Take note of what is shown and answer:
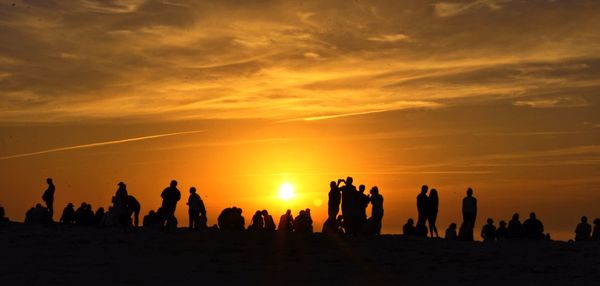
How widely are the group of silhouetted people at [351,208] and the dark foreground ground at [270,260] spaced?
2.88 feet

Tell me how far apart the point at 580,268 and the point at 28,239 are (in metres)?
17.5

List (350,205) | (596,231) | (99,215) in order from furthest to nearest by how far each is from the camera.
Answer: (99,215) < (596,231) < (350,205)

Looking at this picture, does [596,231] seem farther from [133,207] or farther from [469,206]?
[133,207]

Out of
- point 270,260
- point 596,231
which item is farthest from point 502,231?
point 270,260

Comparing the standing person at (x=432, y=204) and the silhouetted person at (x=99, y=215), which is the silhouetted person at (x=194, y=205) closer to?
the silhouetted person at (x=99, y=215)

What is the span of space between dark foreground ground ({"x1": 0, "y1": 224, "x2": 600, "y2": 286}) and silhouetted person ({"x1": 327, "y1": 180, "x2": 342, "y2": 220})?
1.09 meters

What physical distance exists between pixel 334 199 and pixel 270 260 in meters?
5.11

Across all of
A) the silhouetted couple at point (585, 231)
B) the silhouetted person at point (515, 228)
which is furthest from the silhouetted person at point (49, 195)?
the silhouetted couple at point (585, 231)

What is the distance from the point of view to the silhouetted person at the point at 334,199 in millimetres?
30688

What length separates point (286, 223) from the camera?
34.1 meters

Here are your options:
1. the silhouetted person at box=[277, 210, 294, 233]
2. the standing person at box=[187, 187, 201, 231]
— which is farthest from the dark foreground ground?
the silhouetted person at box=[277, 210, 294, 233]

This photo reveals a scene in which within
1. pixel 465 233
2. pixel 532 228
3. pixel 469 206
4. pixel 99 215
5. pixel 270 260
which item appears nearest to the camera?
pixel 270 260

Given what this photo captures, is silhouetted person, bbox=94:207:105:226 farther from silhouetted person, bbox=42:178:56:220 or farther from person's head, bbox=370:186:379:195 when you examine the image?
person's head, bbox=370:186:379:195

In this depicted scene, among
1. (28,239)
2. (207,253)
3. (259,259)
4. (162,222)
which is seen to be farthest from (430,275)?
(28,239)
